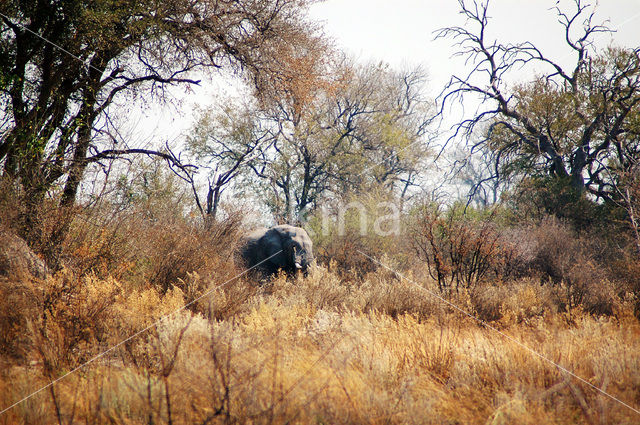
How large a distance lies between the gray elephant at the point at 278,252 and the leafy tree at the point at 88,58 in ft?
13.7

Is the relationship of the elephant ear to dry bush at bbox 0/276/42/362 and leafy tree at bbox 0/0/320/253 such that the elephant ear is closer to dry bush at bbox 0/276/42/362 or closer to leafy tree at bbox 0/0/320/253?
leafy tree at bbox 0/0/320/253

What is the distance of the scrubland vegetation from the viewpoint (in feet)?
11.6

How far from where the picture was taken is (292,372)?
390 centimetres

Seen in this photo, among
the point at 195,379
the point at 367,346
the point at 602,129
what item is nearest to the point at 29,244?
the point at 195,379

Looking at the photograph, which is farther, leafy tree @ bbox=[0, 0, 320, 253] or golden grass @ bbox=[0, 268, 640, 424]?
leafy tree @ bbox=[0, 0, 320, 253]

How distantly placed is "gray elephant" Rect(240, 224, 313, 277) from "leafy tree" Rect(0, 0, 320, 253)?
4.17 m

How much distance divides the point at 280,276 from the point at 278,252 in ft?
4.37

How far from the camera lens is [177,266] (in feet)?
25.3

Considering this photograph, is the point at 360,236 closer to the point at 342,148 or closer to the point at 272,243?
the point at 272,243

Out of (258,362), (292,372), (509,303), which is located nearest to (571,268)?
(509,303)

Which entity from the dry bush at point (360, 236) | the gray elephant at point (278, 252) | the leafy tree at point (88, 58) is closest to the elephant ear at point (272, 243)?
the gray elephant at point (278, 252)

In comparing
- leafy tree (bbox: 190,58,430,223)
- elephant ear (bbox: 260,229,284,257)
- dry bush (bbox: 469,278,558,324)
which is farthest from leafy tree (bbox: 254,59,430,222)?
dry bush (bbox: 469,278,558,324)

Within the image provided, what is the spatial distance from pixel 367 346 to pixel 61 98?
783 cm

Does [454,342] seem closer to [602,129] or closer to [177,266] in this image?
[177,266]
